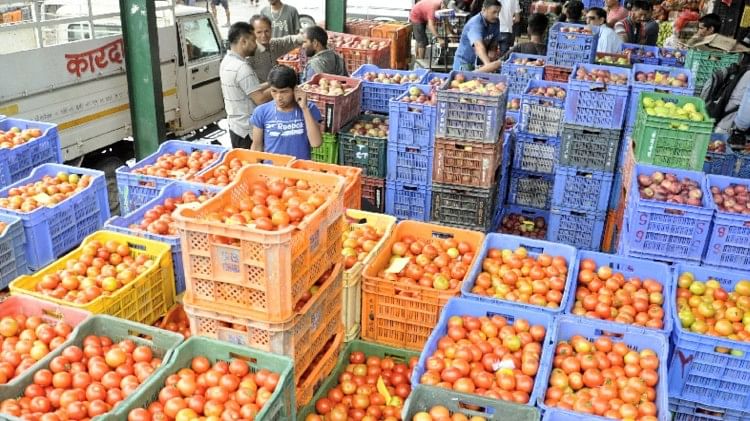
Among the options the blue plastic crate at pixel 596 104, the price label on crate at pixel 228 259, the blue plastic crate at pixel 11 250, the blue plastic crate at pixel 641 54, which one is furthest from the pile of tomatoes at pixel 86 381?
the blue plastic crate at pixel 641 54

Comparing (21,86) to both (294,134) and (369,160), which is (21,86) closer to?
(294,134)

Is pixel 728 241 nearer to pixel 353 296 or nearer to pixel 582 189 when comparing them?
pixel 582 189

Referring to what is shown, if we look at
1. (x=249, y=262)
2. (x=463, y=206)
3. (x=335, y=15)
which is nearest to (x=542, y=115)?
(x=463, y=206)

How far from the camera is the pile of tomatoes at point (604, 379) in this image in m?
3.05

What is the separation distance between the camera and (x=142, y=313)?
3953 mm

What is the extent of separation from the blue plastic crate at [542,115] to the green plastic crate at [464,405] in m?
4.26

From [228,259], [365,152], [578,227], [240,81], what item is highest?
[240,81]

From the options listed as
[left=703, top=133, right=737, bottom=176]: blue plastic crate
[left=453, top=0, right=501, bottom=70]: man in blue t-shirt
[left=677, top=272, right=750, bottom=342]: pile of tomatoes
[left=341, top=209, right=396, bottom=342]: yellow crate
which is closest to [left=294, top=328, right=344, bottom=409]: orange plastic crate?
[left=341, top=209, right=396, bottom=342]: yellow crate

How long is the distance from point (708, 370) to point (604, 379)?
26.8 inches

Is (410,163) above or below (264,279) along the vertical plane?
below

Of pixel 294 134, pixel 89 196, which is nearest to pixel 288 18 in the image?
pixel 294 134

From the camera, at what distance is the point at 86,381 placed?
3.08 meters

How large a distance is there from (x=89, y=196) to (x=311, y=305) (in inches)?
108

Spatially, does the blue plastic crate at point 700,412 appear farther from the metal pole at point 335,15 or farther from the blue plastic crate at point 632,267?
the metal pole at point 335,15
